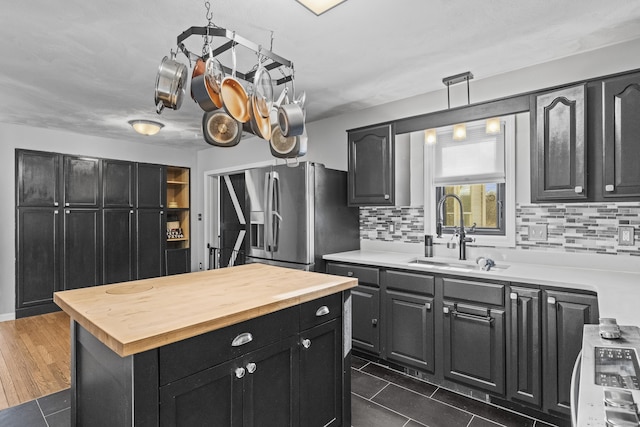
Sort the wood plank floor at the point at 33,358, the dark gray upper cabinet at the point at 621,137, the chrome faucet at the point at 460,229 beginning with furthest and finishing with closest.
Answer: the chrome faucet at the point at 460,229 → the wood plank floor at the point at 33,358 → the dark gray upper cabinet at the point at 621,137

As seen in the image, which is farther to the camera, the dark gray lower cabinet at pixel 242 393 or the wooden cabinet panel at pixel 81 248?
the wooden cabinet panel at pixel 81 248

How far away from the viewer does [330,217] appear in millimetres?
3500

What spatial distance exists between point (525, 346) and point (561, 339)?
0.70 feet

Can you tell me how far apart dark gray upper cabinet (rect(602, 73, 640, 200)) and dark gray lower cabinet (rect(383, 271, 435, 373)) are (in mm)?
1293

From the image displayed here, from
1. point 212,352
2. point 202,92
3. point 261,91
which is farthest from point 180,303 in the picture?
point 261,91

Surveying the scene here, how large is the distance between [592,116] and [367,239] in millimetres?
2221

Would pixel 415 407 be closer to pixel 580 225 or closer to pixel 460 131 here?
pixel 580 225

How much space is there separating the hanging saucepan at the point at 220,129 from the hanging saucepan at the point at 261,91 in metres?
0.27

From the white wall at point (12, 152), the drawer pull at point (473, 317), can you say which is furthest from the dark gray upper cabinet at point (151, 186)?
the drawer pull at point (473, 317)

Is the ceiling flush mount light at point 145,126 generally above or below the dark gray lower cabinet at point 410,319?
above

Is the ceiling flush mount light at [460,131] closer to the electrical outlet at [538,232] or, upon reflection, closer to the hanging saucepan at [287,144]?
the electrical outlet at [538,232]

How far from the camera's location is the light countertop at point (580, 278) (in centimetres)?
148

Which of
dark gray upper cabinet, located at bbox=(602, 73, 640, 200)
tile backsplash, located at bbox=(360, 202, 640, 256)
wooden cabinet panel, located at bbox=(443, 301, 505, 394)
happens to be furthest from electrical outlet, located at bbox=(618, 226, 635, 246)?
wooden cabinet panel, located at bbox=(443, 301, 505, 394)

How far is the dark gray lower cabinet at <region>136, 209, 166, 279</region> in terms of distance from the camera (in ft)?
17.5
